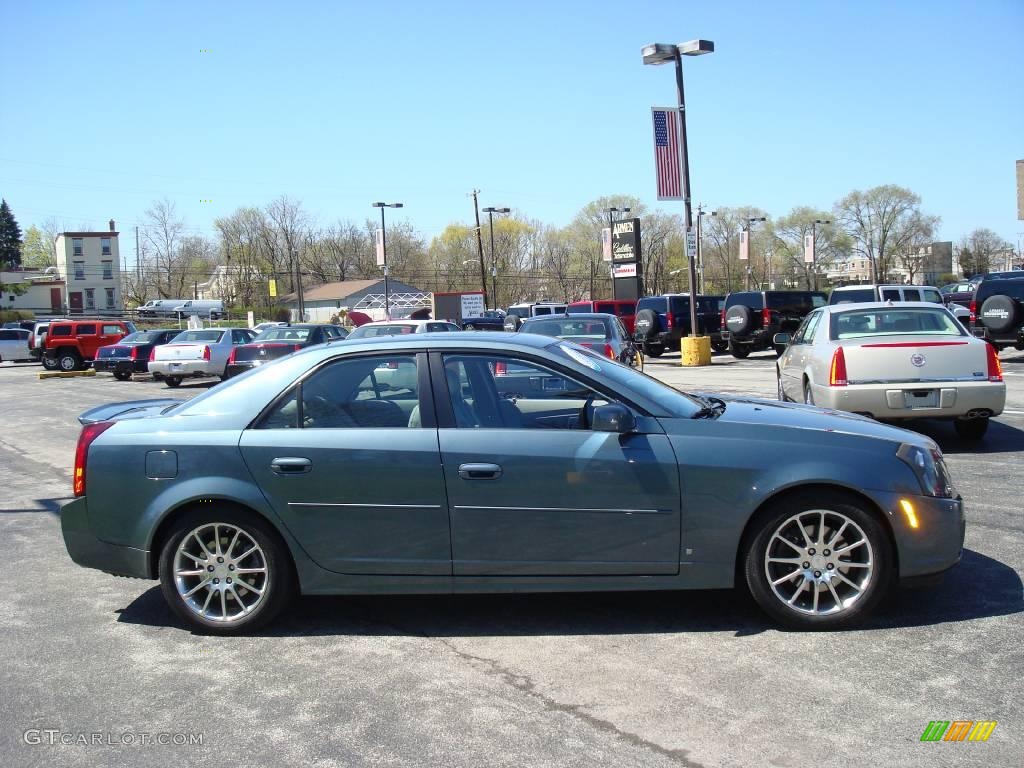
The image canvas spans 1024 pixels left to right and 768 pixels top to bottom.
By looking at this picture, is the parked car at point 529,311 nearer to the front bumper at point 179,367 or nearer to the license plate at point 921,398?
the front bumper at point 179,367

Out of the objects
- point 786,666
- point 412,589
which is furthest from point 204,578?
point 786,666

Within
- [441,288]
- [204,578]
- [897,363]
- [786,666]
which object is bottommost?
[786,666]

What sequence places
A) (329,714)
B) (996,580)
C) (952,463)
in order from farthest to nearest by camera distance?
(952,463), (996,580), (329,714)

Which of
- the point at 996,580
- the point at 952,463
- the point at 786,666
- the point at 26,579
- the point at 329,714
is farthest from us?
the point at 952,463

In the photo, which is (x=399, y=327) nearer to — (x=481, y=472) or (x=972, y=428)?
(x=972, y=428)

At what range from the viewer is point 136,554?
4961 mm

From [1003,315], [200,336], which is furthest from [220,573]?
[200,336]

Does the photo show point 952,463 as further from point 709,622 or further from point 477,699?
point 477,699

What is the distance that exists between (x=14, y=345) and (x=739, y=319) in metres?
34.0

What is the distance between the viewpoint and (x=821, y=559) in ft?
15.3

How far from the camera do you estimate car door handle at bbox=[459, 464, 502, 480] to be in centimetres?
466

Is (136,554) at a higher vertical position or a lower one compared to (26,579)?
higher

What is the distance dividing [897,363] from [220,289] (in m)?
107

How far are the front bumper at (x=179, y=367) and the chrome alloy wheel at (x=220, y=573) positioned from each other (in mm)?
20871
